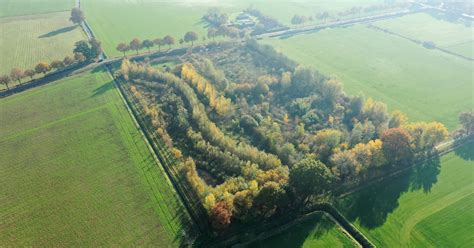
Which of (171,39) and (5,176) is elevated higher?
(171,39)

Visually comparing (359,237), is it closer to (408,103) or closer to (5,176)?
(408,103)

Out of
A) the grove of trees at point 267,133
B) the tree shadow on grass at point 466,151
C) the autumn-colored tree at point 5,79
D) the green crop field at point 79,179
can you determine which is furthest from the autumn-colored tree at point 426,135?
the autumn-colored tree at point 5,79

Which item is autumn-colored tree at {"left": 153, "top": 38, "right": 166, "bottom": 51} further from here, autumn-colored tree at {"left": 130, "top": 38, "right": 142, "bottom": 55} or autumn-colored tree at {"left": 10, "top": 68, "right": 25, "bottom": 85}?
autumn-colored tree at {"left": 10, "top": 68, "right": 25, "bottom": 85}

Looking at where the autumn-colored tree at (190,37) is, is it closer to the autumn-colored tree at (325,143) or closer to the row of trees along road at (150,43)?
the row of trees along road at (150,43)

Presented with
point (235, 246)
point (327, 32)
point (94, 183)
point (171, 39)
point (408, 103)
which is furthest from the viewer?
point (327, 32)

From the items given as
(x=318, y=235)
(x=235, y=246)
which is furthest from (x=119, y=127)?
(x=318, y=235)

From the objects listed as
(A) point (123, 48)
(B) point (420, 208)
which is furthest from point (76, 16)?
(B) point (420, 208)
